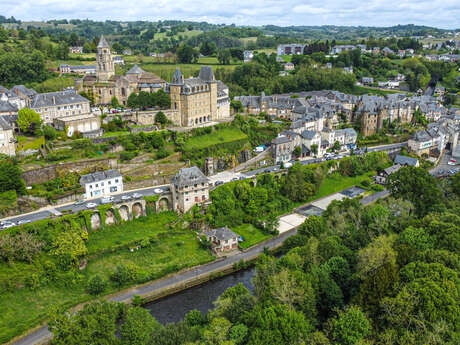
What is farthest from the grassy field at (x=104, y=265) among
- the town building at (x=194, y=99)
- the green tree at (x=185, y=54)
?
the green tree at (x=185, y=54)

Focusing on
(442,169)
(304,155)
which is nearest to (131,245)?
(304,155)

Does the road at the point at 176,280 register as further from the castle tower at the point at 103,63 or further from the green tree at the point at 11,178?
the castle tower at the point at 103,63

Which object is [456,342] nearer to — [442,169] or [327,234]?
[327,234]

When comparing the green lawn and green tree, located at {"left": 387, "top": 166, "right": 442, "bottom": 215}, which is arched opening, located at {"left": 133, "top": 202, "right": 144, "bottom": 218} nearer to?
the green lawn

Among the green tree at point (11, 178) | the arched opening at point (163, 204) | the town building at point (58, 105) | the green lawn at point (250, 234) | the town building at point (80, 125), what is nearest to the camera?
the green tree at point (11, 178)

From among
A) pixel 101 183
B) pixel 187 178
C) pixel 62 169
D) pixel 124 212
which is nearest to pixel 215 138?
pixel 187 178
